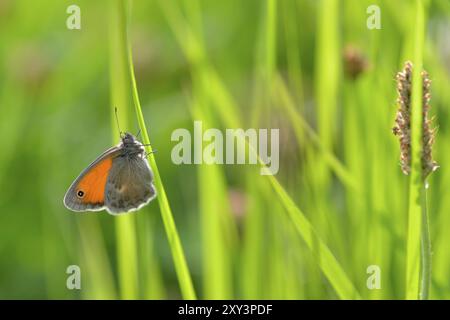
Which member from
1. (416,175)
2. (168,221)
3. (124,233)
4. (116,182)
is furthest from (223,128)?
(416,175)

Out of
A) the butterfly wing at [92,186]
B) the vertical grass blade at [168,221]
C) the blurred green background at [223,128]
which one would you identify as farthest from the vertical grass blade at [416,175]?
the butterfly wing at [92,186]

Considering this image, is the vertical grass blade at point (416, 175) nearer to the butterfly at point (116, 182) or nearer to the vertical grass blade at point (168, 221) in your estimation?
the vertical grass blade at point (168, 221)

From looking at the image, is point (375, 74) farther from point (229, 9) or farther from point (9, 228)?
point (229, 9)

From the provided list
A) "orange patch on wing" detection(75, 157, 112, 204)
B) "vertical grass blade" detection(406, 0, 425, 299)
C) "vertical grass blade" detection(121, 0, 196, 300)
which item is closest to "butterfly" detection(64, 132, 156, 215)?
"orange patch on wing" detection(75, 157, 112, 204)

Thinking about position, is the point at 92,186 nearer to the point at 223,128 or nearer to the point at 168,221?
the point at 168,221

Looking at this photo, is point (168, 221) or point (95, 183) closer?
point (168, 221)

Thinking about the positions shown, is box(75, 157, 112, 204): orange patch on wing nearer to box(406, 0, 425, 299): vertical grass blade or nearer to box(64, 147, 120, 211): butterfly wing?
box(64, 147, 120, 211): butterfly wing
